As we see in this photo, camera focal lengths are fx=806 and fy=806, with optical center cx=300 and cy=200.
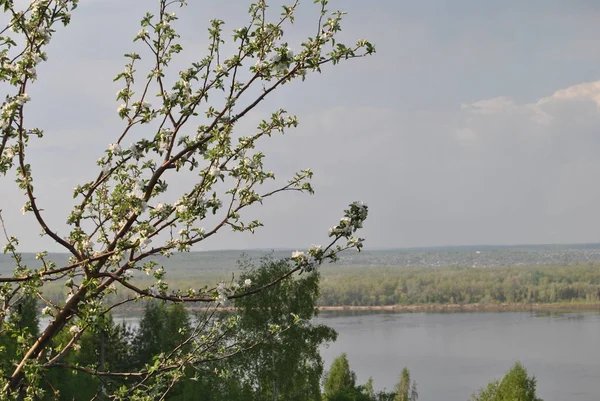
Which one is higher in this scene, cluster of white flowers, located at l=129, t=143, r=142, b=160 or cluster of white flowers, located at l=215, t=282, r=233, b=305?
cluster of white flowers, located at l=129, t=143, r=142, b=160

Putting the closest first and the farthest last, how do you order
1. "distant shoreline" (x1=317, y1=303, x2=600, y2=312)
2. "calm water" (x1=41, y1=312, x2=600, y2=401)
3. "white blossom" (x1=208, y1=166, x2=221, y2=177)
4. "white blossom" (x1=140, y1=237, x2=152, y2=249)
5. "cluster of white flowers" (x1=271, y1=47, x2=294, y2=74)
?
"white blossom" (x1=140, y1=237, x2=152, y2=249)
"white blossom" (x1=208, y1=166, x2=221, y2=177)
"cluster of white flowers" (x1=271, y1=47, x2=294, y2=74)
"calm water" (x1=41, y1=312, x2=600, y2=401)
"distant shoreline" (x1=317, y1=303, x2=600, y2=312)

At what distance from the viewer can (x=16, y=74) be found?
332cm

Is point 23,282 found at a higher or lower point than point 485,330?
higher

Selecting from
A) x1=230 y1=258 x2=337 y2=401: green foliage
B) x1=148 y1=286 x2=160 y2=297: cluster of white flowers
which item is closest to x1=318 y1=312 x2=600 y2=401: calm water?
x1=230 y1=258 x2=337 y2=401: green foliage

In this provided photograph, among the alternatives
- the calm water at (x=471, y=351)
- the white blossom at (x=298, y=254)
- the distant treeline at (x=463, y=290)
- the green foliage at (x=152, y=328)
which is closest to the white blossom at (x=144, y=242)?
the white blossom at (x=298, y=254)

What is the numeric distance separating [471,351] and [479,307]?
56984 millimetres

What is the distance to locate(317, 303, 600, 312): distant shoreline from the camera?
104562 mm

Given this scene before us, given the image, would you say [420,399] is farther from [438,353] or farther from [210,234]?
[210,234]

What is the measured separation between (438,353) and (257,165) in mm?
54908

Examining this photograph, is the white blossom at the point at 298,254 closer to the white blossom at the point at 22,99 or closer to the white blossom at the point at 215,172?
the white blossom at the point at 215,172

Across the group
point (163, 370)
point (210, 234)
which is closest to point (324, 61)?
point (210, 234)

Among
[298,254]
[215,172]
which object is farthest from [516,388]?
[215,172]

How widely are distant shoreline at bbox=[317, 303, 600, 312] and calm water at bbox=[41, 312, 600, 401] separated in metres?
14.4

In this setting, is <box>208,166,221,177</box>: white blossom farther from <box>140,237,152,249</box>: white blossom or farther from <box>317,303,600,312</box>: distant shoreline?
<box>317,303,600,312</box>: distant shoreline
